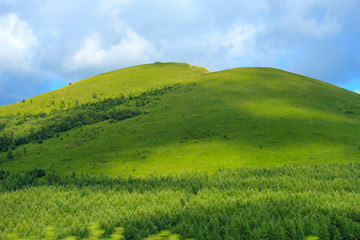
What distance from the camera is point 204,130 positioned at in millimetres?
41844

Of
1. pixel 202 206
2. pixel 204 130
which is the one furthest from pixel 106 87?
pixel 202 206

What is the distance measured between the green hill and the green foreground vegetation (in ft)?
19.0

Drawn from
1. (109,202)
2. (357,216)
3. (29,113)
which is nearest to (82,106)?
(29,113)

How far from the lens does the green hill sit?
104 feet

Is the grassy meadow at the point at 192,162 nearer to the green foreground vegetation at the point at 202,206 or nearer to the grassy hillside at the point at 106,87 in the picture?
the green foreground vegetation at the point at 202,206

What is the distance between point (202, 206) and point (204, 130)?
26092mm

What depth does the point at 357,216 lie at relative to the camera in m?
13.9

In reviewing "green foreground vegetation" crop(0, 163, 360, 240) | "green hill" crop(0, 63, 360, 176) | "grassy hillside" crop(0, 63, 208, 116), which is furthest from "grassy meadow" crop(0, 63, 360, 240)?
"grassy hillside" crop(0, 63, 208, 116)

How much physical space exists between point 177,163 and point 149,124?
712 inches

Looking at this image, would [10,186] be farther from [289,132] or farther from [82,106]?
[82,106]

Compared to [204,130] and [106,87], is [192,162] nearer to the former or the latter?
[204,130]

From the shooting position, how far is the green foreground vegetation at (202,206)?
12961mm

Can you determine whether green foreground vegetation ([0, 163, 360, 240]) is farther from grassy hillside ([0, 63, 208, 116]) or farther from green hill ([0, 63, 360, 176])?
grassy hillside ([0, 63, 208, 116])

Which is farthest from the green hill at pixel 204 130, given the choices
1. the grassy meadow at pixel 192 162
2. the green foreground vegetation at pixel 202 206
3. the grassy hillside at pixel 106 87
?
the green foreground vegetation at pixel 202 206
